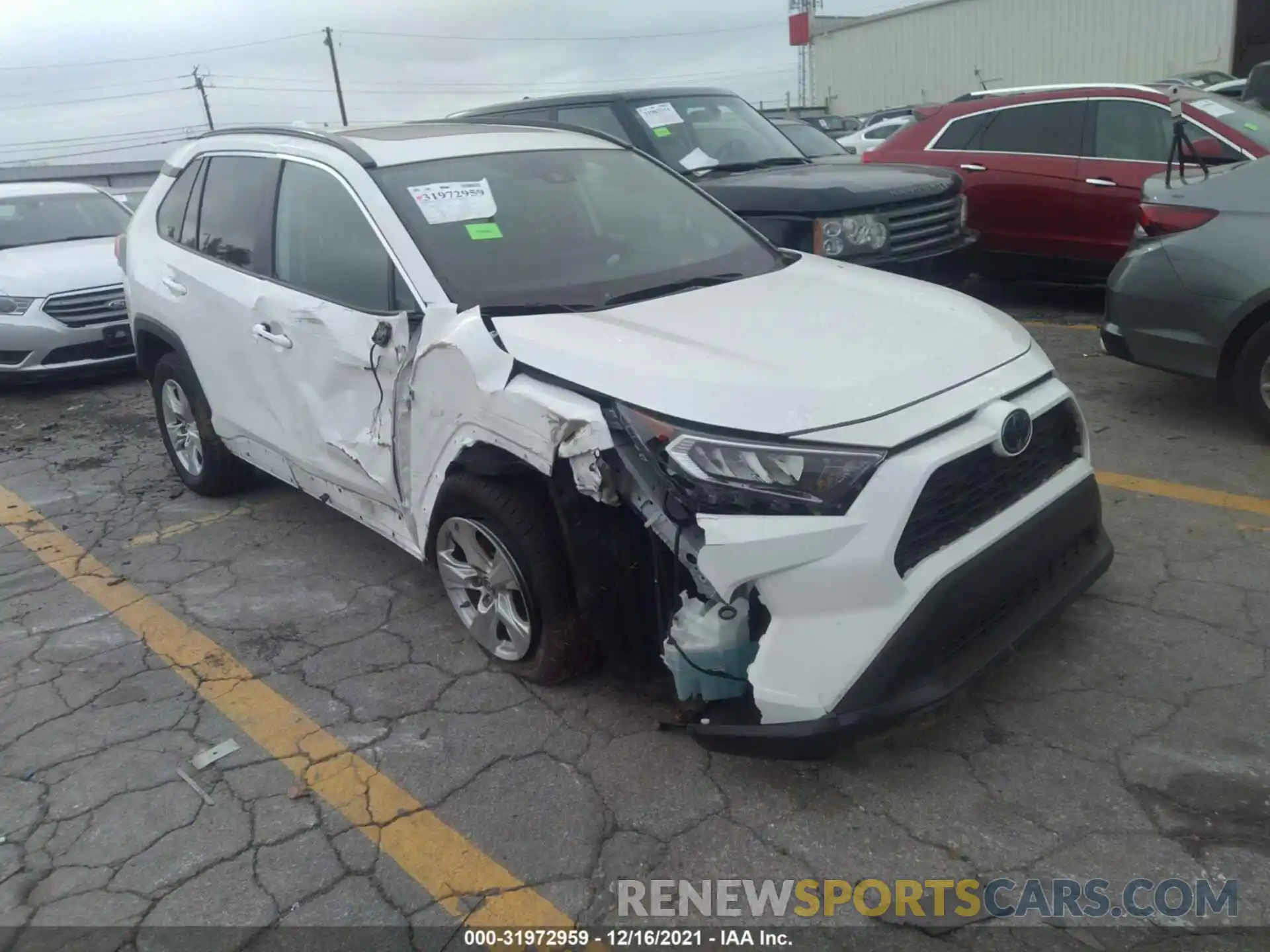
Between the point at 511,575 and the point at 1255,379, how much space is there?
149 inches

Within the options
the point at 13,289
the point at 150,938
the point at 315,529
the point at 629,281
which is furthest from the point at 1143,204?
the point at 13,289

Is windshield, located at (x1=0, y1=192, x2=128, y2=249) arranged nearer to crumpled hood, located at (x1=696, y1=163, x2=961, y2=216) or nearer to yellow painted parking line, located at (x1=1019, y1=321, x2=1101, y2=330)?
crumpled hood, located at (x1=696, y1=163, x2=961, y2=216)

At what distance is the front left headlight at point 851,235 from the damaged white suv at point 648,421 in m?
1.81

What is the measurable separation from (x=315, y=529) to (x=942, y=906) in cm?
347

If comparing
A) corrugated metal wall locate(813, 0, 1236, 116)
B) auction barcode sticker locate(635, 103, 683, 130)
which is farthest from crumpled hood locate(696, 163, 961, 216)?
corrugated metal wall locate(813, 0, 1236, 116)

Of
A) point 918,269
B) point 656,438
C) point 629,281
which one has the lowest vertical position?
point 918,269

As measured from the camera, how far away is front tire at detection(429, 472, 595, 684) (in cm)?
305

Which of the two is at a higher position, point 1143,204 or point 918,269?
point 1143,204

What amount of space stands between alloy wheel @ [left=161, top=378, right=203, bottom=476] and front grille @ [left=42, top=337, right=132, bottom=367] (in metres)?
2.77

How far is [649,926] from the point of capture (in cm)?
244

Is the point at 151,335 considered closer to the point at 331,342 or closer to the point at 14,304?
the point at 331,342

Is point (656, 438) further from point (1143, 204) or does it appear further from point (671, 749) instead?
point (1143, 204)

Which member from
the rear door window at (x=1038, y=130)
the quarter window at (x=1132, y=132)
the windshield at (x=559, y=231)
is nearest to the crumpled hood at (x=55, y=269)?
the windshield at (x=559, y=231)

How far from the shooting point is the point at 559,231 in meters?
3.70
